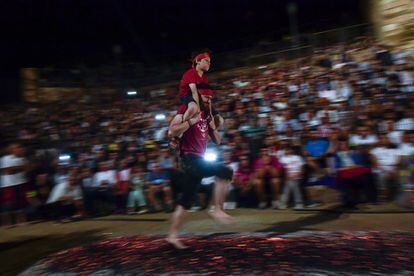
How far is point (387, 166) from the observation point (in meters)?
7.39

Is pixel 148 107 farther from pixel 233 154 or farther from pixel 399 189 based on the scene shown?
pixel 399 189

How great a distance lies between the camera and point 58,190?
928 centimetres

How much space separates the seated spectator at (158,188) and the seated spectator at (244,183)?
1.36 meters

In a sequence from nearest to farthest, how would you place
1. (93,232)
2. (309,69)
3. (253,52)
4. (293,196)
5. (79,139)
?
(93,232) → (293,196) → (79,139) → (309,69) → (253,52)

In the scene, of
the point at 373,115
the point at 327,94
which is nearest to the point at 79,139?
the point at 327,94

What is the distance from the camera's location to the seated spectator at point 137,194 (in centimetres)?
919

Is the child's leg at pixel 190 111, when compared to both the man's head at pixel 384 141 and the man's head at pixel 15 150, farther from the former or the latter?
the man's head at pixel 15 150

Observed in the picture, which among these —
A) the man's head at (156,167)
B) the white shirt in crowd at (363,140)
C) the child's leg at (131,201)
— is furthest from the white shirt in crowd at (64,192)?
the white shirt in crowd at (363,140)

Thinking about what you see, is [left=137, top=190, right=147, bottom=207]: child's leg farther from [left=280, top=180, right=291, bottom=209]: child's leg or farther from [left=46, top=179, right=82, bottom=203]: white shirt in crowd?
[left=280, top=180, right=291, bottom=209]: child's leg

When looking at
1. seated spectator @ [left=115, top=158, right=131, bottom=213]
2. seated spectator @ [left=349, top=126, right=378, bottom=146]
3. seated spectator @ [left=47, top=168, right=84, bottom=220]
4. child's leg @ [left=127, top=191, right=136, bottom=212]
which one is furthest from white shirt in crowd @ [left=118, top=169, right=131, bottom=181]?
seated spectator @ [left=349, top=126, right=378, bottom=146]

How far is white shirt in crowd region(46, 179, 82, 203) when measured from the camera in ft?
30.1

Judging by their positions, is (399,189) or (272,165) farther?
(272,165)

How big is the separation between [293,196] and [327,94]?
3.49 metres

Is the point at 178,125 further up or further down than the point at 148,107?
further down
